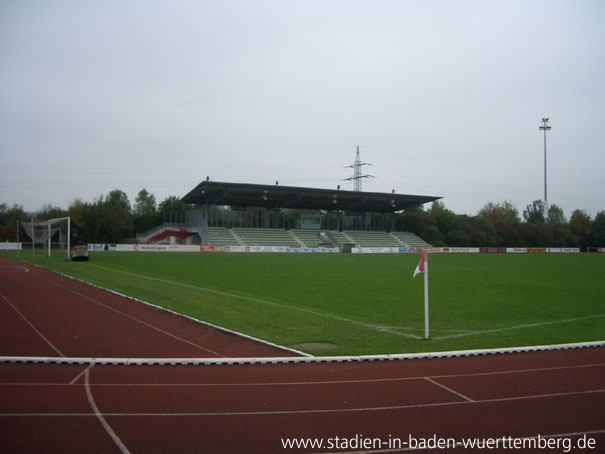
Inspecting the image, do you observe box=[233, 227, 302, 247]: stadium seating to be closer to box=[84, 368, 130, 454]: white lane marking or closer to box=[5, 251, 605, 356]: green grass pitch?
box=[5, 251, 605, 356]: green grass pitch

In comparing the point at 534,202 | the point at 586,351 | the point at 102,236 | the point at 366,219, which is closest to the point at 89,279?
the point at 586,351

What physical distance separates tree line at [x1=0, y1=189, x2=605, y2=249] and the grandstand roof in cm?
1036

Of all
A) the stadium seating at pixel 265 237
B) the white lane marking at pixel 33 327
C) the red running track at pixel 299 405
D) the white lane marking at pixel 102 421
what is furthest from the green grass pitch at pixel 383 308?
the stadium seating at pixel 265 237

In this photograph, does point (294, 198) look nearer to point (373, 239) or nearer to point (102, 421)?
point (373, 239)

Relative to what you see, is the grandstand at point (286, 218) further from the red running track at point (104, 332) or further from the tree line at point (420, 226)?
the red running track at point (104, 332)

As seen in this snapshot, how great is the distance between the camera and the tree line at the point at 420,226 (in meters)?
76.9

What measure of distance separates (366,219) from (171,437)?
8908 cm

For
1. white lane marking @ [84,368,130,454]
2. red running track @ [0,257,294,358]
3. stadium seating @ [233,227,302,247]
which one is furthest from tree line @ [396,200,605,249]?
white lane marking @ [84,368,130,454]

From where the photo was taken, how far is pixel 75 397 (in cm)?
672

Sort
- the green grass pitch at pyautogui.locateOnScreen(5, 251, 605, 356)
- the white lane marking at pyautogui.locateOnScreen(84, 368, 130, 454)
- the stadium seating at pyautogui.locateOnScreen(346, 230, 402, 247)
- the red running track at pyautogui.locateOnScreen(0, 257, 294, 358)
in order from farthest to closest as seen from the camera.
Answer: the stadium seating at pyautogui.locateOnScreen(346, 230, 402, 247) → the green grass pitch at pyautogui.locateOnScreen(5, 251, 605, 356) → the red running track at pyautogui.locateOnScreen(0, 257, 294, 358) → the white lane marking at pyautogui.locateOnScreen(84, 368, 130, 454)

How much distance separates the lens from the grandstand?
2972 inches

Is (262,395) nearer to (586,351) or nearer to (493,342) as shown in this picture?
(493,342)

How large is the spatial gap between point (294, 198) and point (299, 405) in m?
73.1

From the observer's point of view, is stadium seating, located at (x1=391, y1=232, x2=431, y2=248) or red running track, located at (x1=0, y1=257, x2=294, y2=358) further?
stadium seating, located at (x1=391, y1=232, x2=431, y2=248)
